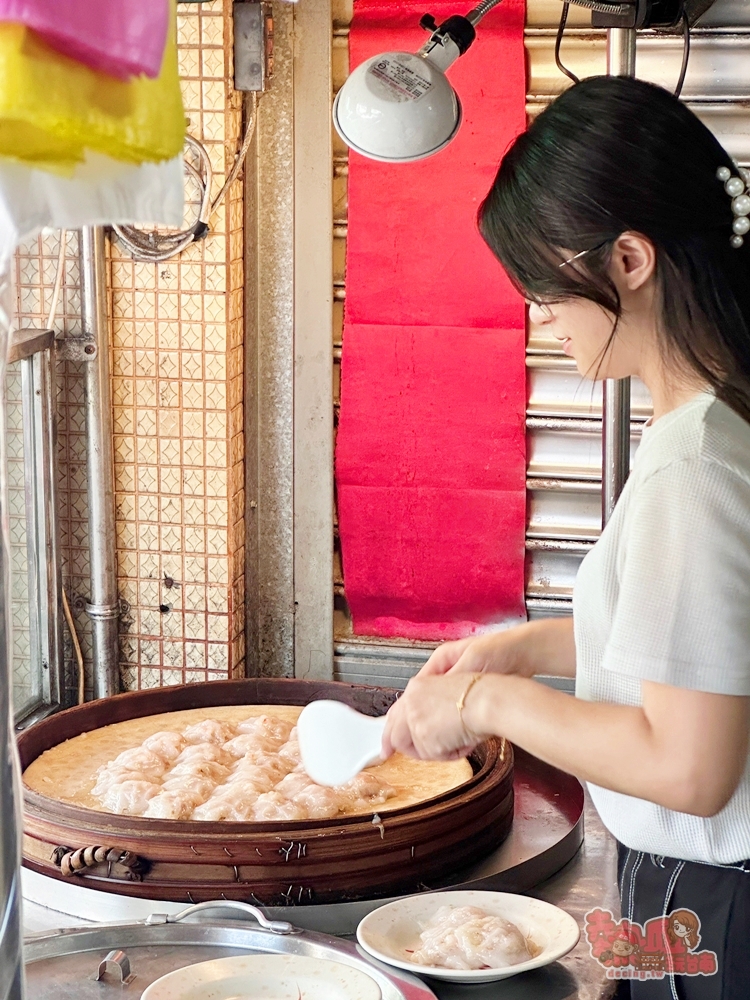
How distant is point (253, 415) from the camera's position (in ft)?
12.5

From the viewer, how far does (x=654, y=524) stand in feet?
4.70

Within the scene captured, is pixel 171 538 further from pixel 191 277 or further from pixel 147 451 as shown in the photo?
pixel 191 277

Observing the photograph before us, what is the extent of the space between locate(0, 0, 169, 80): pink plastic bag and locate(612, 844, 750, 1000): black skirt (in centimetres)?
118

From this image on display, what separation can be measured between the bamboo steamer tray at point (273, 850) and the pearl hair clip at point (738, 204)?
4.34ft

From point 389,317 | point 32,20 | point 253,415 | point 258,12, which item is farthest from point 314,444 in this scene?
point 32,20

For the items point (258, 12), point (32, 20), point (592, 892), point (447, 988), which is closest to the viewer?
point (32, 20)

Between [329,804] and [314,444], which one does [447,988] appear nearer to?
[329,804]

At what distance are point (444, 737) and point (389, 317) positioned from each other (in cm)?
217

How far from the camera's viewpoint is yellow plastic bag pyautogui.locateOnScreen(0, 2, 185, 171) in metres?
0.83

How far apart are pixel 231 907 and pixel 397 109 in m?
1.53

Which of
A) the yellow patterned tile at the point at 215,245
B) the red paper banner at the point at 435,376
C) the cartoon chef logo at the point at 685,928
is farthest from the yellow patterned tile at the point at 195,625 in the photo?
the cartoon chef logo at the point at 685,928

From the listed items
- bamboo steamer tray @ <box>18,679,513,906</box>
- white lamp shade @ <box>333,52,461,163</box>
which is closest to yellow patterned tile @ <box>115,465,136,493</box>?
bamboo steamer tray @ <box>18,679,513,906</box>

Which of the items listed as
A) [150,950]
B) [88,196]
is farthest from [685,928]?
[88,196]

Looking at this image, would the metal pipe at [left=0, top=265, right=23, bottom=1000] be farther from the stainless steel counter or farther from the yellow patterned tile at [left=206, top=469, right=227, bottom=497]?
the yellow patterned tile at [left=206, top=469, right=227, bottom=497]
